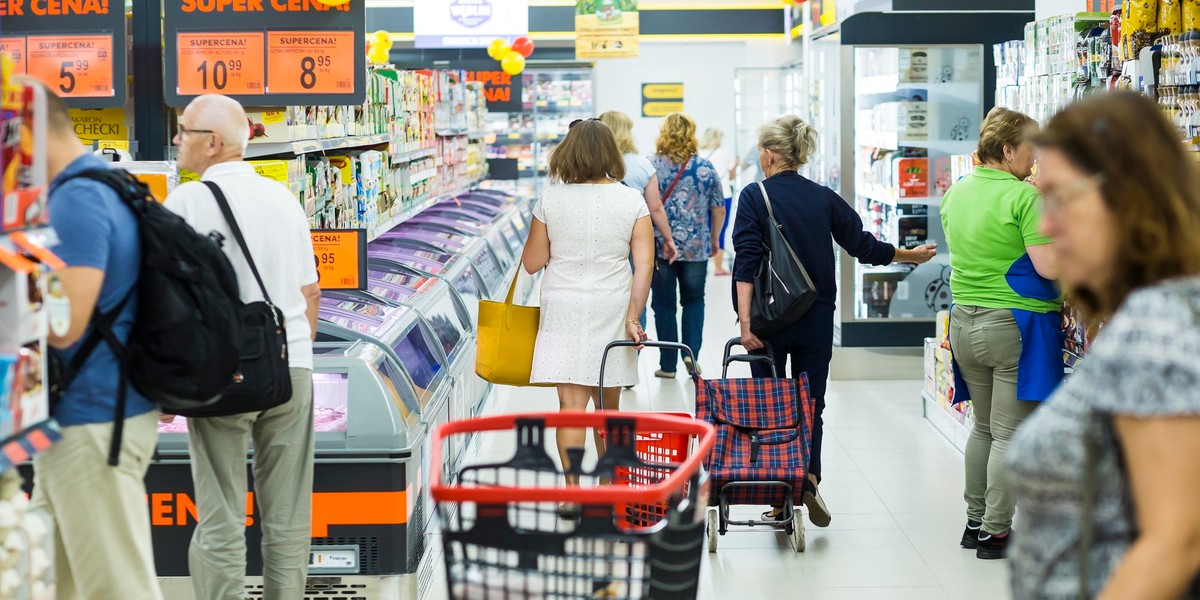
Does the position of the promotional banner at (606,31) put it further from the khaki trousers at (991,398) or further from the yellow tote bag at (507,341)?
the khaki trousers at (991,398)

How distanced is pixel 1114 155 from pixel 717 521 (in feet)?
11.0

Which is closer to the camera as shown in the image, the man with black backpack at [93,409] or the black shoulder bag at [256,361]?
the man with black backpack at [93,409]

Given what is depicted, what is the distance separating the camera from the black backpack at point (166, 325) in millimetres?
2596

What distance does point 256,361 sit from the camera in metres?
3.01

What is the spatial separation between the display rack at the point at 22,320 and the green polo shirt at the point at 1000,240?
10.1 feet

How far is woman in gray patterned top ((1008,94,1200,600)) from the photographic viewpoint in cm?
149

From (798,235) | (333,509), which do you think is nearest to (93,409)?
(333,509)

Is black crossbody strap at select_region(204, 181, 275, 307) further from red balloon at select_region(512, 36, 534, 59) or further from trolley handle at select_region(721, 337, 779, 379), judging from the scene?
red balloon at select_region(512, 36, 534, 59)

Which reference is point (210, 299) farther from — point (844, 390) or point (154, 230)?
point (844, 390)

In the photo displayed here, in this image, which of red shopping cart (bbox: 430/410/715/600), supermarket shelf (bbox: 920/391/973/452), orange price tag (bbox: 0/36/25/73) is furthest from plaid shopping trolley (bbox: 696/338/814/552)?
orange price tag (bbox: 0/36/25/73)

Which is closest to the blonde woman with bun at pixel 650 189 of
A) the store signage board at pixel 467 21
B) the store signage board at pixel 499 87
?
the store signage board at pixel 467 21

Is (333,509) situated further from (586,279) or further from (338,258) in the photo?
(586,279)

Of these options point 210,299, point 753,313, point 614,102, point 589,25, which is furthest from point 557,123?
point 210,299

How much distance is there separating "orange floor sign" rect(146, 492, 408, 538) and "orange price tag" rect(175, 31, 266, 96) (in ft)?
4.25
